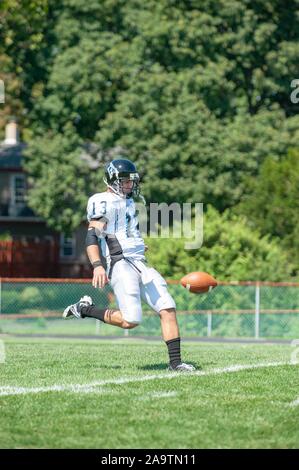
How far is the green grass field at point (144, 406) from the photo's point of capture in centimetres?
601

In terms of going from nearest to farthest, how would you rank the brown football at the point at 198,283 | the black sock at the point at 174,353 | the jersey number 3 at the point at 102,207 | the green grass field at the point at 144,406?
1. the green grass field at the point at 144,406
2. the black sock at the point at 174,353
3. the jersey number 3 at the point at 102,207
4. the brown football at the point at 198,283

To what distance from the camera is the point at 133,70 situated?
116 feet

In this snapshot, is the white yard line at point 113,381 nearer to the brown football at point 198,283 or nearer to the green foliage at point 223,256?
the brown football at point 198,283

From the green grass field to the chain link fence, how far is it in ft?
45.3

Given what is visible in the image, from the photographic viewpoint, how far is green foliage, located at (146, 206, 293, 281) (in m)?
25.8

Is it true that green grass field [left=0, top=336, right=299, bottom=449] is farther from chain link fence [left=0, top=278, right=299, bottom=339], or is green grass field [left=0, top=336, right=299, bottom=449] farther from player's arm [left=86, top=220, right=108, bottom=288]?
chain link fence [left=0, top=278, right=299, bottom=339]

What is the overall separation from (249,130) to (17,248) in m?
12.8

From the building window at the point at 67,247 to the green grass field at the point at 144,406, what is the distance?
4102 cm

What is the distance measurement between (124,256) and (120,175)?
0.73 m

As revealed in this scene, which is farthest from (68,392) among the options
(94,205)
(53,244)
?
(53,244)

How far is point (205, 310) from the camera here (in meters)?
24.2

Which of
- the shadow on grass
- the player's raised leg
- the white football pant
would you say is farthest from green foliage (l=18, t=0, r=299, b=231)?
the white football pant

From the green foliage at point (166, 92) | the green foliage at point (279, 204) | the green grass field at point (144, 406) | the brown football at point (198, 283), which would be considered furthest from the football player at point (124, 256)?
the green foliage at point (166, 92)

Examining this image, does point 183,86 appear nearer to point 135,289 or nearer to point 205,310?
point 205,310
